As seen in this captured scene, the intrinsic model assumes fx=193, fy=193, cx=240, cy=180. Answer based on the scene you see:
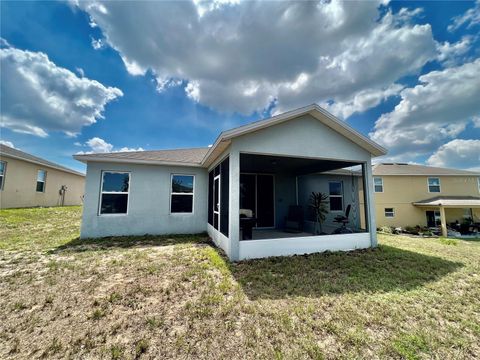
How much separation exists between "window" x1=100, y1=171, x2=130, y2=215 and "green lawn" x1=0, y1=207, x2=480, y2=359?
7.39 ft

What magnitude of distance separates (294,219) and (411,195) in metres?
11.8

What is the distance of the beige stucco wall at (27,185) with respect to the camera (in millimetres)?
11964

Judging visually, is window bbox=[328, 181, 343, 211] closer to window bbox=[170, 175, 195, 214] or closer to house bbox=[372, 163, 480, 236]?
house bbox=[372, 163, 480, 236]

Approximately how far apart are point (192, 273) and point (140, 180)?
16.9 feet

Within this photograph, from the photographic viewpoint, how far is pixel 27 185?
525 inches

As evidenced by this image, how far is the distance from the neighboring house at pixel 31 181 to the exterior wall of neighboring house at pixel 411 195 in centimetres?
2478

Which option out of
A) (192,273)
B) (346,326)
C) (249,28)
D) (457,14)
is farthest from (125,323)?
(457,14)

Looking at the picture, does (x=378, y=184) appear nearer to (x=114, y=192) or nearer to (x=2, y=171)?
(x=114, y=192)

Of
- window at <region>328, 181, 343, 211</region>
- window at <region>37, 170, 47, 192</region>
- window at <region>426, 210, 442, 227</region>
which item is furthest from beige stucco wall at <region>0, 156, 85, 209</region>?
window at <region>426, 210, 442, 227</region>

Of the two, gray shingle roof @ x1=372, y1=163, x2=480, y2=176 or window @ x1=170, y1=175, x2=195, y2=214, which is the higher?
gray shingle roof @ x1=372, y1=163, x2=480, y2=176

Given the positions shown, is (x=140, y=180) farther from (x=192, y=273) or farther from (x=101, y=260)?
(x=192, y=273)

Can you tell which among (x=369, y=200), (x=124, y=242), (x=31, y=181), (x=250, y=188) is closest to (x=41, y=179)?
(x=31, y=181)

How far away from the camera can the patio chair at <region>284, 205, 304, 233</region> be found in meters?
9.12

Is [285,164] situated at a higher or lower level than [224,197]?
higher
